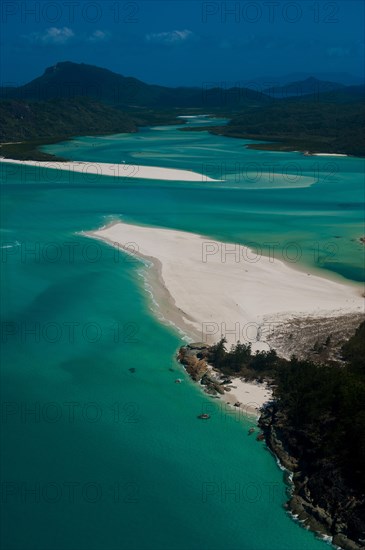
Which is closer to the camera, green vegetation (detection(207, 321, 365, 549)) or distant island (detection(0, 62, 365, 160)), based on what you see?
green vegetation (detection(207, 321, 365, 549))

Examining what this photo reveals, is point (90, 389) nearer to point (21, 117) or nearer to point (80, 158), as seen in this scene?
point (80, 158)

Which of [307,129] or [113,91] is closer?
[307,129]

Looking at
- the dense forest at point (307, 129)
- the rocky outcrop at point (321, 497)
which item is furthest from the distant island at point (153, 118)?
the rocky outcrop at point (321, 497)

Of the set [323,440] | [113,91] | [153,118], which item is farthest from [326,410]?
[113,91]

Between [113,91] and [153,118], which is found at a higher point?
[113,91]

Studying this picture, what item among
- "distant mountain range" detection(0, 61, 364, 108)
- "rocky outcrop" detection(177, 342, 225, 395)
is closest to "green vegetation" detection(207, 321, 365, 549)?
"rocky outcrop" detection(177, 342, 225, 395)

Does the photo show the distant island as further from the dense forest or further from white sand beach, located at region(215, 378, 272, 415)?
white sand beach, located at region(215, 378, 272, 415)

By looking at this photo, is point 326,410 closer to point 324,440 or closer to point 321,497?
point 324,440

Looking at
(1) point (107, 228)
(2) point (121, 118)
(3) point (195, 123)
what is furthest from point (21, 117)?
(1) point (107, 228)
